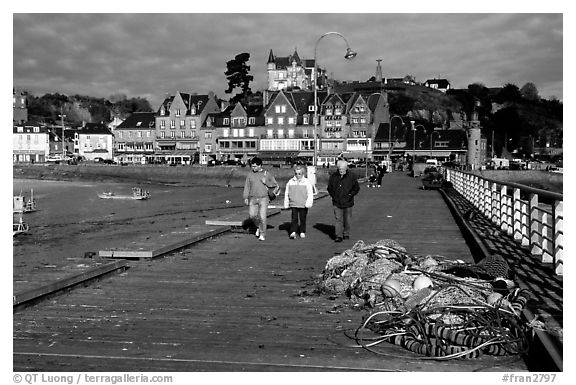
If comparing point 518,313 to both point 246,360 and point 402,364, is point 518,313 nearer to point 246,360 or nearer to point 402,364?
point 402,364

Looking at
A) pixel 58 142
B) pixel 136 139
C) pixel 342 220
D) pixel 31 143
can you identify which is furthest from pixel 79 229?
pixel 58 142

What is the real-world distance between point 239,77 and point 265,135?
113ft

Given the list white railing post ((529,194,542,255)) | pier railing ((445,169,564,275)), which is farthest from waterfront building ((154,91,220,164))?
white railing post ((529,194,542,255))

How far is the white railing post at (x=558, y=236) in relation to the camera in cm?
873

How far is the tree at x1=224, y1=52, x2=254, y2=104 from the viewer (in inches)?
5689

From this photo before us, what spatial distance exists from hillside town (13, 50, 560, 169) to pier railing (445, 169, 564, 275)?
3253 inches

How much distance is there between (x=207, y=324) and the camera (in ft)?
22.8

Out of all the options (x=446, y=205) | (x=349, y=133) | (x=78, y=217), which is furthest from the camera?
(x=349, y=133)

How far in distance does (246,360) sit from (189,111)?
122967 millimetres

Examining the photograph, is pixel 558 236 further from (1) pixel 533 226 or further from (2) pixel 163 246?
(2) pixel 163 246

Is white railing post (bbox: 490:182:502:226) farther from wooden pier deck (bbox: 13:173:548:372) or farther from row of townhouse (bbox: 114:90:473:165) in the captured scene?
row of townhouse (bbox: 114:90:473:165)

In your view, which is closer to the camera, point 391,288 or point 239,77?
point 391,288

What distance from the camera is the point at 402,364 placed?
5.50 metres
